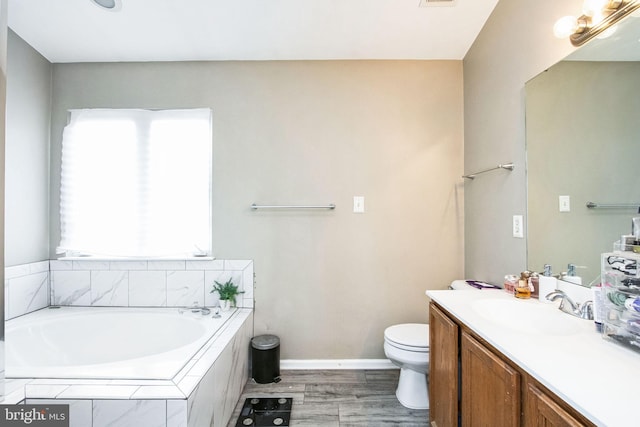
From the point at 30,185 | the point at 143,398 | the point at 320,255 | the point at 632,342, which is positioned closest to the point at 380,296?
the point at 320,255

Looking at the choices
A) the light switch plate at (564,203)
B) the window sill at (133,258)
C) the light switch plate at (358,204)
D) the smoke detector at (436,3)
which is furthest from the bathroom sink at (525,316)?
the window sill at (133,258)

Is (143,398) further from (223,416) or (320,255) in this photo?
(320,255)

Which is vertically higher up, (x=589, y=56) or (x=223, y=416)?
(x=589, y=56)

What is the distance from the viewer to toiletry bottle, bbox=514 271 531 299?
4.80 feet

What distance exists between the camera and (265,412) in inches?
70.0

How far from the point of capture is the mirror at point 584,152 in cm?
109

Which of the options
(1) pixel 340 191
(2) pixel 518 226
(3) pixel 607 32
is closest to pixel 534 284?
(2) pixel 518 226

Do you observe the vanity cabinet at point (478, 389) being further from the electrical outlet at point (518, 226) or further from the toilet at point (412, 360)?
the electrical outlet at point (518, 226)

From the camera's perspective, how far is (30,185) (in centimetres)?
218

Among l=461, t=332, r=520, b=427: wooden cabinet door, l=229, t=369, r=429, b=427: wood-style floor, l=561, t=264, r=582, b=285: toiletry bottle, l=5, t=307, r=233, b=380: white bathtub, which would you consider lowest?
l=229, t=369, r=429, b=427: wood-style floor

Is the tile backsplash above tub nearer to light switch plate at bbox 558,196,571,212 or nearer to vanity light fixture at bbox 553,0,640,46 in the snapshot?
light switch plate at bbox 558,196,571,212

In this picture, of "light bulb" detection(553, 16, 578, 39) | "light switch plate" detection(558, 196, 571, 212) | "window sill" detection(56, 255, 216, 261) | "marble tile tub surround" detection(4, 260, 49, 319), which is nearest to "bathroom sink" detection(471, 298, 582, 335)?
"light switch plate" detection(558, 196, 571, 212)

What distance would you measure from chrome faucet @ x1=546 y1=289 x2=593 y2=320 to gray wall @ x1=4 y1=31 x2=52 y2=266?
11.0ft

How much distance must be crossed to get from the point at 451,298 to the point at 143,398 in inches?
58.6
